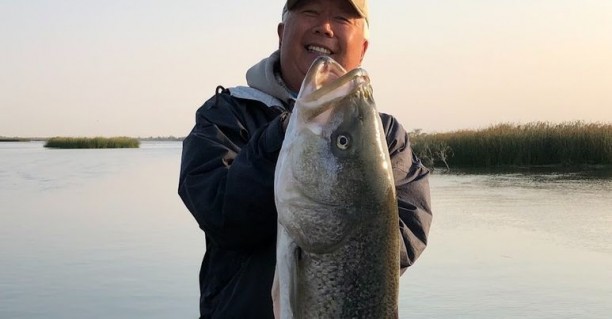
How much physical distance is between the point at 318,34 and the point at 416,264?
6.71 meters

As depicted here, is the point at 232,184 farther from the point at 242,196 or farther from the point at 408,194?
the point at 408,194

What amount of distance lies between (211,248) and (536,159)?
2716 centimetres

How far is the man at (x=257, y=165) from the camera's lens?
2371 mm

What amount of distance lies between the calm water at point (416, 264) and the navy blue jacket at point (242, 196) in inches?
172

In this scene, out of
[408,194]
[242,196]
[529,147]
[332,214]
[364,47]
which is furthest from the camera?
[529,147]

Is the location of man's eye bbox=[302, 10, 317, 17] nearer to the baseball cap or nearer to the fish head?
the baseball cap

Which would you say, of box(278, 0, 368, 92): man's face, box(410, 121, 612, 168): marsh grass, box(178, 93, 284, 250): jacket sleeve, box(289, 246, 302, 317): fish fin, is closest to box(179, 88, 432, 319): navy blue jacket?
box(178, 93, 284, 250): jacket sleeve

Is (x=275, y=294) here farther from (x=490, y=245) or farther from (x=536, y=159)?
(x=536, y=159)

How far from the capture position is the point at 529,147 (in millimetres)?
28312

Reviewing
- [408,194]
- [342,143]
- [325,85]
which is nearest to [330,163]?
[342,143]

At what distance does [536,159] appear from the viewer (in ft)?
92.8

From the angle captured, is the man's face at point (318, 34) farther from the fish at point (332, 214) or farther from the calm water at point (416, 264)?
the calm water at point (416, 264)

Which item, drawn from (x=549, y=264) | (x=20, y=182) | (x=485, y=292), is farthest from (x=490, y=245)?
(x=20, y=182)

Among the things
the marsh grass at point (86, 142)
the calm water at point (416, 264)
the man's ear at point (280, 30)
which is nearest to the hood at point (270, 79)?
the man's ear at point (280, 30)
